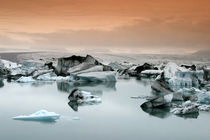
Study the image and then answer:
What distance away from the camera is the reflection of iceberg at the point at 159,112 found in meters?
4.77

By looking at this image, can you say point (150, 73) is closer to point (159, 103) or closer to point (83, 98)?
point (83, 98)

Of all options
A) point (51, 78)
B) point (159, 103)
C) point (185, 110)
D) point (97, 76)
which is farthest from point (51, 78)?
point (185, 110)

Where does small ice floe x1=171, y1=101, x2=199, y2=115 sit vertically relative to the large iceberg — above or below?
below

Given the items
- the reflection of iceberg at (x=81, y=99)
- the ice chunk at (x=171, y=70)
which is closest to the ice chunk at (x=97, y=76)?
the ice chunk at (x=171, y=70)

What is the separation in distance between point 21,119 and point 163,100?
1901 millimetres

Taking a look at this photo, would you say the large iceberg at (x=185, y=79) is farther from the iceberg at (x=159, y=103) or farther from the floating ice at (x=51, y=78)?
the iceberg at (x=159, y=103)

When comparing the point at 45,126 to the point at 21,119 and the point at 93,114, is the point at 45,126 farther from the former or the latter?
the point at 93,114

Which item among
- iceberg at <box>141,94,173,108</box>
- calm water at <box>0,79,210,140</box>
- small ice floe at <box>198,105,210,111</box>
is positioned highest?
iceberg at <box>141,94,173,108</box>

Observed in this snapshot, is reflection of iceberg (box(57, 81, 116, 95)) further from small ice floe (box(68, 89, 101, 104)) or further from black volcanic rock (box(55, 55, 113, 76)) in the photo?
black volcanic rock (box(55, 55, 113, 76))

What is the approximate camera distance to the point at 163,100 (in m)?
5.23

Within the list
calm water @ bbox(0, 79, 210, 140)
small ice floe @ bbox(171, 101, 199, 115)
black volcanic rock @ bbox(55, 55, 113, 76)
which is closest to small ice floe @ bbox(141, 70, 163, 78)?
black volcanic rock @ bbox(55, 55, 113, 76)

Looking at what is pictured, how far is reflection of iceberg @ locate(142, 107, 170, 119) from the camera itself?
4766mm

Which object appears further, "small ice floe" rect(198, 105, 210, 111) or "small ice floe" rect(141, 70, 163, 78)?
"small ice floe" rect(141, 70, 163, 78)

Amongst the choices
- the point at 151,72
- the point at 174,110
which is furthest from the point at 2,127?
the point at 151,72
